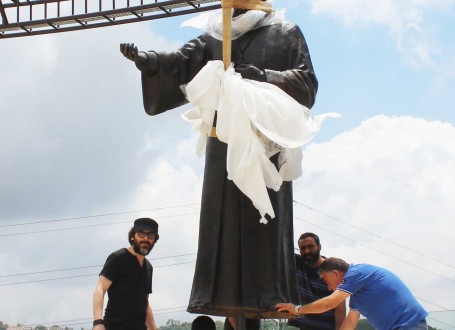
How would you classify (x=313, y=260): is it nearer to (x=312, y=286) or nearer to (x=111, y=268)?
(x=312, y=286)

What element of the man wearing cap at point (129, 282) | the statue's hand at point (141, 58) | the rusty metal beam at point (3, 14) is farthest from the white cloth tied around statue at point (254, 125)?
the rusty metal beam at point (3, 14)

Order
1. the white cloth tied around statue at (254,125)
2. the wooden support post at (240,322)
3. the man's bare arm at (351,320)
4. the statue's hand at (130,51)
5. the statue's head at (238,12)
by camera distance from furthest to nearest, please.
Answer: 1. the man's bare arm at (351,320)
2. the statue's head at (238,12)
3. the wooden support post at (240,322)
4. the statue's hand at (130,51)
5. the white cloth tied around statue at (254,125)

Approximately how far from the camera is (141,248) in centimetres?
543

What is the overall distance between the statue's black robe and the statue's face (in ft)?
2.92

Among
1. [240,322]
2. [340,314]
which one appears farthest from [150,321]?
[340,314]

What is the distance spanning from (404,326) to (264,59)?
1869 millimetres

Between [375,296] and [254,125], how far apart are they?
163cm

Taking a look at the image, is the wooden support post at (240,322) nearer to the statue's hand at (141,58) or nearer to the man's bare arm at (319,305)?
the man's bare arm at (319,305)

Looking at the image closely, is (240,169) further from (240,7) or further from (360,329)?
(360,329)

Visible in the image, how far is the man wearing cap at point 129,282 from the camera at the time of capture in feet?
17.8

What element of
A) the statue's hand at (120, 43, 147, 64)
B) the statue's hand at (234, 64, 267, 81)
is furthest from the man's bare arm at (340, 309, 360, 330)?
the statue's hand at (120, 43, 147, 64)

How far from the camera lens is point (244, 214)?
4.85 metres

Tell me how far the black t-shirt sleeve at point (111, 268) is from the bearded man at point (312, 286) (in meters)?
1.18

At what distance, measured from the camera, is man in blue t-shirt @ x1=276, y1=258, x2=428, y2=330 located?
17.8ft
